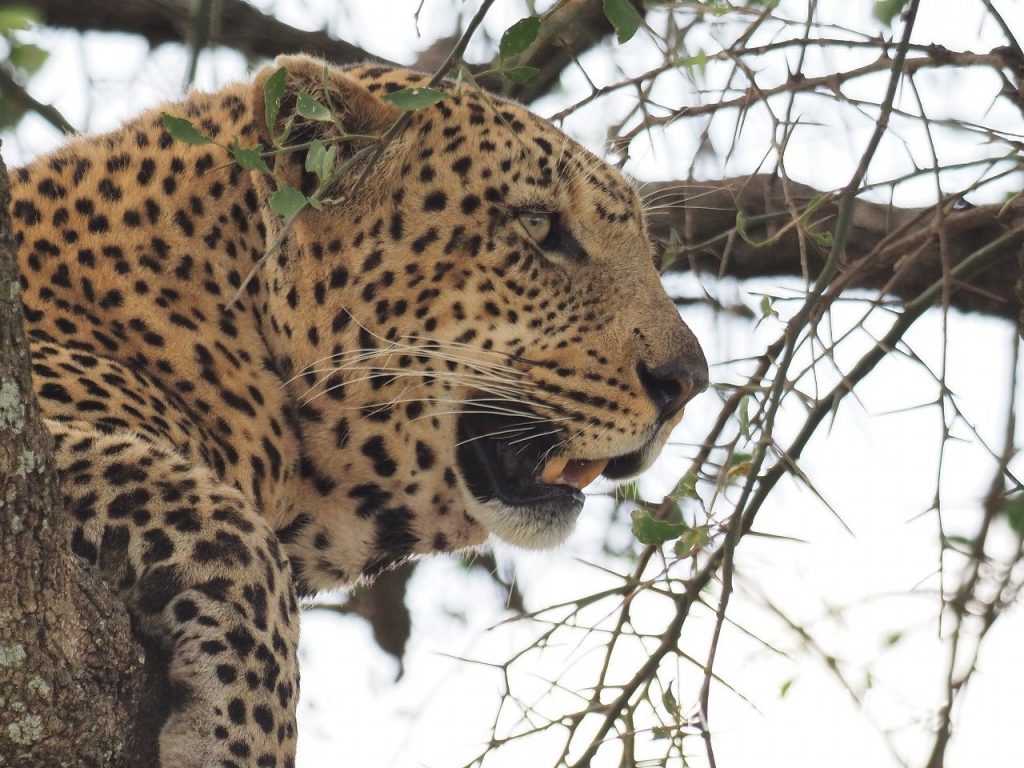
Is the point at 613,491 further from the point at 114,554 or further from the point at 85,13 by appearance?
the point at 85,13

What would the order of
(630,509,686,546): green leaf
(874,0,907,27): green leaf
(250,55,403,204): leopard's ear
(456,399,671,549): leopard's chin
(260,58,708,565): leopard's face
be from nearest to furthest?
(630,509,686,546): green leaf < (874,0,907,27): green leaf < (250,55,403,204): leopard's ear < (260,58,708,565): leopard's face < (456,399,671,549): leopard's chin

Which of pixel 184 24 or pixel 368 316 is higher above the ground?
pixel 184 24

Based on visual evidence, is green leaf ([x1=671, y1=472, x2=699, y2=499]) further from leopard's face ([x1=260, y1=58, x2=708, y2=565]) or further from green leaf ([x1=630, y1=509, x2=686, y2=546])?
leopard's face ([x1=260, y1=58, x2=708, y2=565])

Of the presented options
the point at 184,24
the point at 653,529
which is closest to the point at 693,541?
the point at 653,529

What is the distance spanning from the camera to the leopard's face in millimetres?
5133

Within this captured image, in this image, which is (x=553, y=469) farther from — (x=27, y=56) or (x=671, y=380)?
(x=27, y=56)

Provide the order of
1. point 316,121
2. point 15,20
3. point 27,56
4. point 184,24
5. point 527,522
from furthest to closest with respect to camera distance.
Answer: point 184,24, point 27,56, point 15,20, point 527,522, point 316,121

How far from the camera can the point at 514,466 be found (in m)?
5.37

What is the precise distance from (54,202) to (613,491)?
2.15 meters

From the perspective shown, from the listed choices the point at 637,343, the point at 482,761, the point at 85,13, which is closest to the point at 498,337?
the point at 637,343

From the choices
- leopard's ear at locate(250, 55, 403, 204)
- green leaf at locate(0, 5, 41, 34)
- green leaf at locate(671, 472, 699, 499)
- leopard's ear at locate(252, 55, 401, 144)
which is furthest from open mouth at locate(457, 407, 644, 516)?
green leaf at locate(0, 5, 41, 34)

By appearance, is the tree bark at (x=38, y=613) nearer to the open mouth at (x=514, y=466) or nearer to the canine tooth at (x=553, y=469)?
the open mouth at (x=514, y=466)

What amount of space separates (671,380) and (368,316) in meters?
1.02

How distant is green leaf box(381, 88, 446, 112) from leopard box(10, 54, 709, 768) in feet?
3.54
